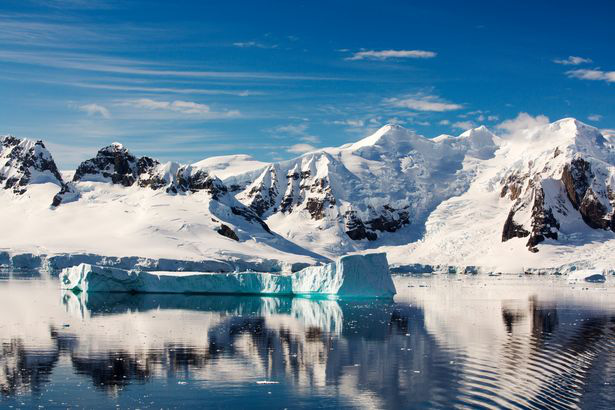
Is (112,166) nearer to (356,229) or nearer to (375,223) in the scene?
(356,229)

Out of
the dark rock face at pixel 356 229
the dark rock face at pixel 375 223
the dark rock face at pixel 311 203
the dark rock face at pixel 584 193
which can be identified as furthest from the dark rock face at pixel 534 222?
the dark rock face at pixel 356 229

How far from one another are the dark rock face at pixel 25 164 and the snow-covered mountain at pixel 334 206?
0.98ft

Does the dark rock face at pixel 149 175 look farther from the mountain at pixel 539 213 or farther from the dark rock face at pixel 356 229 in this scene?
the mountain at pixel 539 213

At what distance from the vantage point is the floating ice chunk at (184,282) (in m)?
70.2

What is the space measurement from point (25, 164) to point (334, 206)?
6963 cm

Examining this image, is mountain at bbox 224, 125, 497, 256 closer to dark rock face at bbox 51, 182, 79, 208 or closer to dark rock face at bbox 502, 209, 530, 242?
dark rock face at bbox 502, 209, 530, 242

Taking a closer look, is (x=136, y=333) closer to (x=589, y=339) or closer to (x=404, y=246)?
(x=589, y=339)

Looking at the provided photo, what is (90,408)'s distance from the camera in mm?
22125

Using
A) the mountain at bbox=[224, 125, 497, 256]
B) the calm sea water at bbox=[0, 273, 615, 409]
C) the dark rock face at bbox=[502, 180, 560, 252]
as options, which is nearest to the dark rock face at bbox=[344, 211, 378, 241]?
the mountain at bbox=[224, 125, 497, 256]

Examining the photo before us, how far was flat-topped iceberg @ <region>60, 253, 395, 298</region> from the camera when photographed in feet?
208

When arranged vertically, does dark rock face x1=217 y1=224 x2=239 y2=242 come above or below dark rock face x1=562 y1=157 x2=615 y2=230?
below

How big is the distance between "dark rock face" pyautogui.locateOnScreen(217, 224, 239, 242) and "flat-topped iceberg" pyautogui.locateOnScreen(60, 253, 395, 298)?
59.4 meters

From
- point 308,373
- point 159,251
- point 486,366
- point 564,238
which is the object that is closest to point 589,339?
point 486,366

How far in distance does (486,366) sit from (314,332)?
12812 millimetres
